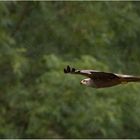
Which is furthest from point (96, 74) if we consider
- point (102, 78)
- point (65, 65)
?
point (65, 65)

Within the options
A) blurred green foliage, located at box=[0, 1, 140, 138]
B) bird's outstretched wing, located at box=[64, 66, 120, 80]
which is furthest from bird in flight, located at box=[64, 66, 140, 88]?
blurred green foliage, located at box=[0, 1, 140, 138]

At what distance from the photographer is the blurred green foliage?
4.32 m

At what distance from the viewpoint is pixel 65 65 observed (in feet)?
13.6

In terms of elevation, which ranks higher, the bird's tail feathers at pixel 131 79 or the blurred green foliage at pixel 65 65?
the bird's tail feathers at pixel 131 79

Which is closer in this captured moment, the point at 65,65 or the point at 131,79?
the point at 131,79

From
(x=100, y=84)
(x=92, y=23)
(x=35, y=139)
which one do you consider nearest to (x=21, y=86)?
(x=35, y=139)

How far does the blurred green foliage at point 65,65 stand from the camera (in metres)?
4.32

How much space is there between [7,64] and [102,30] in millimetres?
850

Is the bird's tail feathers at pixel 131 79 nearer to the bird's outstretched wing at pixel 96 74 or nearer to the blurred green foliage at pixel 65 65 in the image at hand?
the bird's outstretched wing at pixel 96 74

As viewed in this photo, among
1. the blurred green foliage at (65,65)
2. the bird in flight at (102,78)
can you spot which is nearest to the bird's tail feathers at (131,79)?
the bird in flight at (102,78)

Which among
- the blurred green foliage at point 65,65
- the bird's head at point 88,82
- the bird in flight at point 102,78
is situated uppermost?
the bird in flight at point 102,78

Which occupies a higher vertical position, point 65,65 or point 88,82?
point 88,82

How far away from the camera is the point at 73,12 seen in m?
4.82

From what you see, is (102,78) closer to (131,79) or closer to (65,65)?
(131,79)
